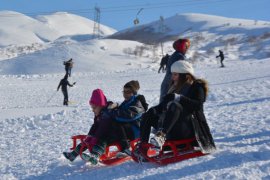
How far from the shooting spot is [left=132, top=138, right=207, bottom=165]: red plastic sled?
497 centimetres

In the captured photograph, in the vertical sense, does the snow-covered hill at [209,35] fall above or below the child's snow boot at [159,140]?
above

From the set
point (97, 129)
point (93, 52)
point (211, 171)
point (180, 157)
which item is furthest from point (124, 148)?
point (93, 52)

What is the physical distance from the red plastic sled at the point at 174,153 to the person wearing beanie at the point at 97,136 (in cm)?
41

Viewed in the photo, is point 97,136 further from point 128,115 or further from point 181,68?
point 181,68

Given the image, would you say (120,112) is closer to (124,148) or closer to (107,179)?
(124,148)

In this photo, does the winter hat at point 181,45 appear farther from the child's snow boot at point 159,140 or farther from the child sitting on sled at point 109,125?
the child's snow boot at point 159,140

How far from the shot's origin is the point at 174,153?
16.5 feet

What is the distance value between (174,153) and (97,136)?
921 millimetres

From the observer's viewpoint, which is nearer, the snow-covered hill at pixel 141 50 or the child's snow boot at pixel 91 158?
the child's snow boot at pixel 91 158

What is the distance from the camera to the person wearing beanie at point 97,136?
5.15 metres

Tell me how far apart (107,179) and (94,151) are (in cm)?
56

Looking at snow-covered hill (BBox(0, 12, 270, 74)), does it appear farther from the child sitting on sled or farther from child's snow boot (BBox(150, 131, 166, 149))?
child's snow boot (BBox(150, 131, 166, 149))

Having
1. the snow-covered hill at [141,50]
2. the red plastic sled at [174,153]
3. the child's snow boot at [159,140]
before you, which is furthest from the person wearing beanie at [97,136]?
the snow-covered hill at [141,50]

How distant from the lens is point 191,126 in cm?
511
